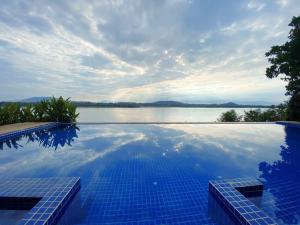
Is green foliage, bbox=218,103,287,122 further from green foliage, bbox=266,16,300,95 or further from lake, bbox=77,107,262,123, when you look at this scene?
green foliage, bbox=266,16,300,95

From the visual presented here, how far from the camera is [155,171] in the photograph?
13.3 feet

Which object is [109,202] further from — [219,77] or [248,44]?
[219,77]

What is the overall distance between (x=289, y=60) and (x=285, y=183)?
30.4 feet

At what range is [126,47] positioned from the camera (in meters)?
10.8

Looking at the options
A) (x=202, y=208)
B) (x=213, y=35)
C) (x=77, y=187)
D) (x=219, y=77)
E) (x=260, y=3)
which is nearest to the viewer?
(x=202, y=208)

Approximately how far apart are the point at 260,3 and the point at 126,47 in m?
6.90

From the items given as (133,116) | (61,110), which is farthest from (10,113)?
(133,116)

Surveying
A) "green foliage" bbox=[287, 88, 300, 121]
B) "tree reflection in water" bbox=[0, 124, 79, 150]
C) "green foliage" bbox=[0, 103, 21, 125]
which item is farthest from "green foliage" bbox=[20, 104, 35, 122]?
"green foliage" bbox=[287, 88, 300, 121]

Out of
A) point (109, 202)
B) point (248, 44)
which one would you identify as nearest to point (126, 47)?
point (248, 44)

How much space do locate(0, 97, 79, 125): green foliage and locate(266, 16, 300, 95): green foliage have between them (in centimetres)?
1220

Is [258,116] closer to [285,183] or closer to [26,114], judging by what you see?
[285,183]

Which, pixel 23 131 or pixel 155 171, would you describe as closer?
pixel 155 171

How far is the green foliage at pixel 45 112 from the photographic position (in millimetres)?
9413

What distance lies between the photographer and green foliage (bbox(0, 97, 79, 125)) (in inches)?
371
